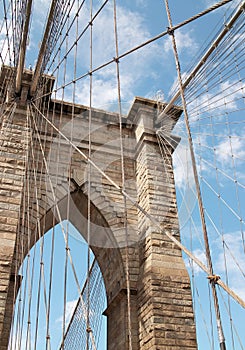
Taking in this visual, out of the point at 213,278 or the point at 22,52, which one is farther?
the point at 22,52

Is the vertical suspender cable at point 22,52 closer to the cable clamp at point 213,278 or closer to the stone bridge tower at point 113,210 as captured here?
the stone bridge tower at point 113,210

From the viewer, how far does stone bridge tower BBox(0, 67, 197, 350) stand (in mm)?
5875

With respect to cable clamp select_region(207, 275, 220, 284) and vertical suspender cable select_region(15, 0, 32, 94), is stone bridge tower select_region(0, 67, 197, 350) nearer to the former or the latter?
vertical suspender cable select_region(15, 0, 32, 94)

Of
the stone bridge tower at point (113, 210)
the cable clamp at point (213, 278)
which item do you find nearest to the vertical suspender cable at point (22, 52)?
the stone bridge tower at point (113, 210)

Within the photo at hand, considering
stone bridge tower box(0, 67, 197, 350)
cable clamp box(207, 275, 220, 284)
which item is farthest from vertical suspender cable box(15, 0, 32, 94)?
cable clamp box(207, 275, 220, 284)

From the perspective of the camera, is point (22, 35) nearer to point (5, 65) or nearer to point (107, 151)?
point (5, 65)

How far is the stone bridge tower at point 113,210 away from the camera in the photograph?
588 centimetres

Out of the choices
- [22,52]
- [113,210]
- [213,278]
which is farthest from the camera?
[113,210]

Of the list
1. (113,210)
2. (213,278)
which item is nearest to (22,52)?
(113,210)

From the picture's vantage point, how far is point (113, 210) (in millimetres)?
7141

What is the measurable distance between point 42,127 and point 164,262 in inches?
124

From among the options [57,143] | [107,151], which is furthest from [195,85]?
[57,143]

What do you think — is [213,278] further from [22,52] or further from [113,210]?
[22,52]

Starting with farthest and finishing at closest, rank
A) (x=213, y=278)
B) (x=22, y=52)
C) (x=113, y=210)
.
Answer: (x=113, y=210) < (x=22, y=52) < (x=213, y=278)
